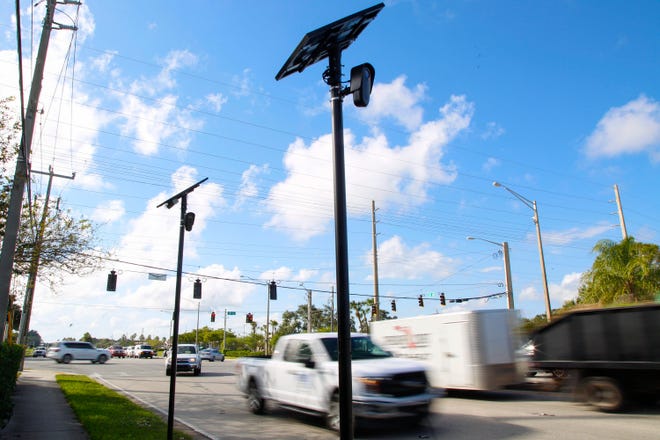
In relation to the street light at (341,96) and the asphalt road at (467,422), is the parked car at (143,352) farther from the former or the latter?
the street light at (341,96)

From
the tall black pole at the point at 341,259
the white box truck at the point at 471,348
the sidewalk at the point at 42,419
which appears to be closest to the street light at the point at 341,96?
the tall black pole at the point at 341,259

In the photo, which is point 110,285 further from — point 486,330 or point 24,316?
point 486,330

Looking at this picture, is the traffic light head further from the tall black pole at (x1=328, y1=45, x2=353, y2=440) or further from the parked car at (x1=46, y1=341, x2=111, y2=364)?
the tall black pole at (x1=328, y1=45, x2=353, y2=440)

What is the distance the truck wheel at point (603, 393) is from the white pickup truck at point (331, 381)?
4.64 metres

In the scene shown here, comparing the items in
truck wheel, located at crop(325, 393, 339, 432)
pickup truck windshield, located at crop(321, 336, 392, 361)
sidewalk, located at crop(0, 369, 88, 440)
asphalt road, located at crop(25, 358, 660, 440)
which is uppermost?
pickup truck windshield, located at crop(321, 336, 392, 361)

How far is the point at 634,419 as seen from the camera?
9727 millimetres

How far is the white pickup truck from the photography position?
8266mm

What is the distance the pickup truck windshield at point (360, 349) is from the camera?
956 centimetres

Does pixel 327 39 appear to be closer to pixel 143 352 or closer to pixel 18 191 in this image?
pixel 18 191

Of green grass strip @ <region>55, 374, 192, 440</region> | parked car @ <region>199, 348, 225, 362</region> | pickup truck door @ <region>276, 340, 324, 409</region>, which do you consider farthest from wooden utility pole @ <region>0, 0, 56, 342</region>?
parked car @ <region>199, 348, 225, 362</region>

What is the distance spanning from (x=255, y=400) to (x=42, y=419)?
4.44 meters

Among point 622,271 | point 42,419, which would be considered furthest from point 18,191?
point 622,271

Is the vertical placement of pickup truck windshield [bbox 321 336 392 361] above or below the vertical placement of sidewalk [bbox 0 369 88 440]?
above

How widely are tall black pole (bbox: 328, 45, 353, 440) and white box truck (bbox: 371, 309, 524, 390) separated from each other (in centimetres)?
1030
